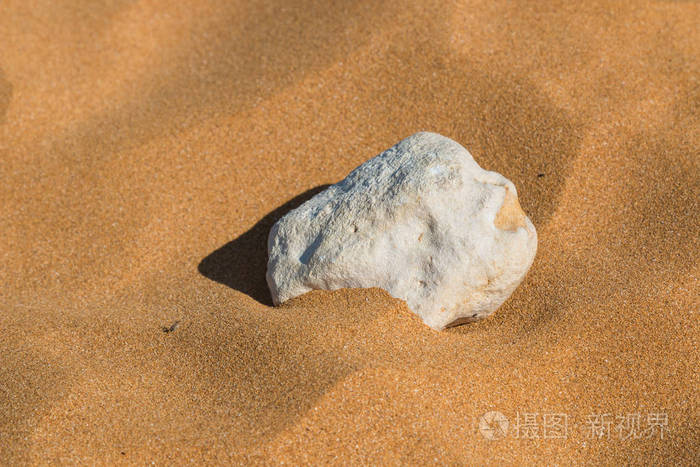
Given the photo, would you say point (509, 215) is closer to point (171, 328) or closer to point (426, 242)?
point (426, 242)

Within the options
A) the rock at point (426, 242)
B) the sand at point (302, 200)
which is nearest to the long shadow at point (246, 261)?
the sand at point (302, 200)

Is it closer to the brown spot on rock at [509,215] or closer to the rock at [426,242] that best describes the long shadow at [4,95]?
the rock at [426,242]

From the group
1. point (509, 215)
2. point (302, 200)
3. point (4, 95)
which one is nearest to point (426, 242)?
point (509, 215)

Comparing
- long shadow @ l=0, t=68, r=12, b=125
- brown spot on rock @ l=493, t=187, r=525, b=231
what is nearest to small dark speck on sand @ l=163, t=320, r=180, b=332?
brown spot on rock @ l=493, t=187, r=525, b=231

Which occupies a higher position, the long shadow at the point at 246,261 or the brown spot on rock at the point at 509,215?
the long shadow at the point at 246,261

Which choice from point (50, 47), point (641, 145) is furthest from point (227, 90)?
point (641, 145)

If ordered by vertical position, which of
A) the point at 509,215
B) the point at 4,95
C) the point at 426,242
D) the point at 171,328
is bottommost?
the point at 509,215
